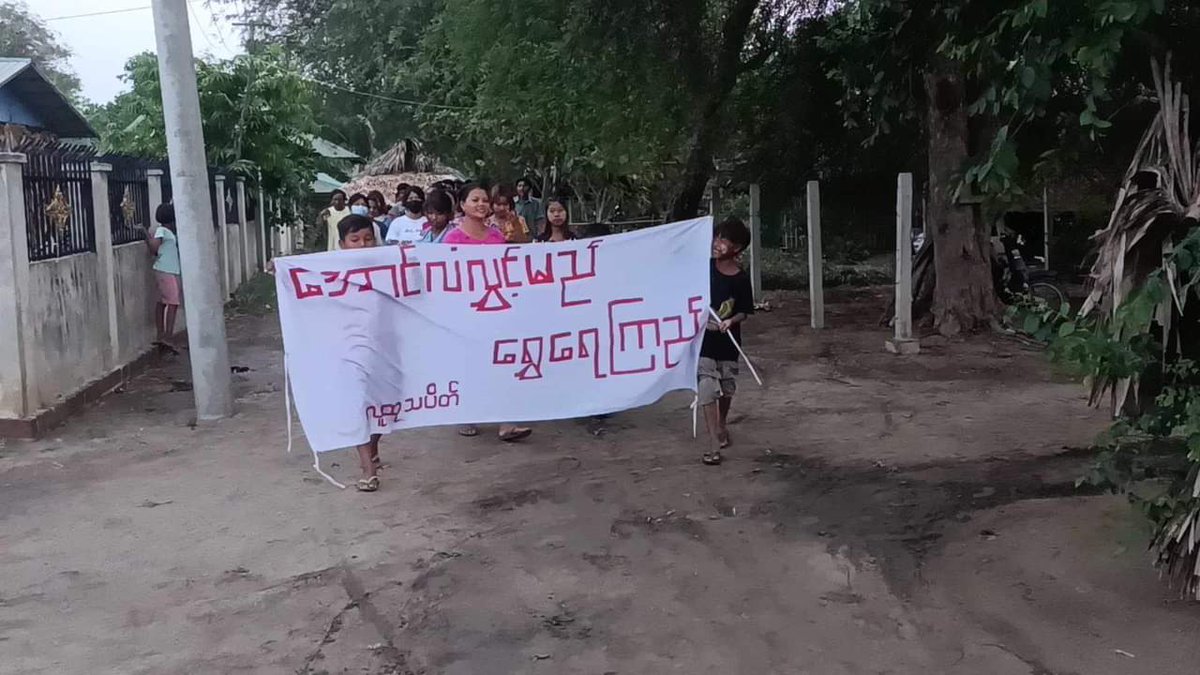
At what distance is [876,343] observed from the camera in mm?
11523

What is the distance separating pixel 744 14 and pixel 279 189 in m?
13.1

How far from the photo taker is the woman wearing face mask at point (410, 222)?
934 cm

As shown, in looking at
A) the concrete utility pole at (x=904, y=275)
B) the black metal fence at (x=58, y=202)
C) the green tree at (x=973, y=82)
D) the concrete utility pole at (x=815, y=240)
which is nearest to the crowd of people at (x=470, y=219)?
the black metal fence at (x=58, y=202)

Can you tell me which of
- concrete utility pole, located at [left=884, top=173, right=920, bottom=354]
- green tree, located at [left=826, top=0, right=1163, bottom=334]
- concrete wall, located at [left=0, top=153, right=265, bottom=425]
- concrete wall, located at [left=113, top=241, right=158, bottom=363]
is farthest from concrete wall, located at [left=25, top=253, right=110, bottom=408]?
concrete utility pole, located at [left=884, top=173, right=920, bottom=354]

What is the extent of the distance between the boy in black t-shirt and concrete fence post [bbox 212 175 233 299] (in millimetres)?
11434

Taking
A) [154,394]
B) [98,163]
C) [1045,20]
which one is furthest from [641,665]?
[98,163]

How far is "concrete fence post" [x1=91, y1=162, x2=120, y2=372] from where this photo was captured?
31.0 feet

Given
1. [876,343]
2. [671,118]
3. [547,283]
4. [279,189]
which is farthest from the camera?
[279,189]

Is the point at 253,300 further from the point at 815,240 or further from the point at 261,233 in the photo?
the point at 815,240

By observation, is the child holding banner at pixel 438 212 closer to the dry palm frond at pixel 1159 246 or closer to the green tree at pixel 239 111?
the dry palm frond at pixel 1159 246

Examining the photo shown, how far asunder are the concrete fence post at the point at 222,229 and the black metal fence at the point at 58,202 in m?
7.18

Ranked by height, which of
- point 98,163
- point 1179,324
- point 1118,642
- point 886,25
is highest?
point 886,25

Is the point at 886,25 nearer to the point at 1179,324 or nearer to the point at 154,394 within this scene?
the point at 1179,324

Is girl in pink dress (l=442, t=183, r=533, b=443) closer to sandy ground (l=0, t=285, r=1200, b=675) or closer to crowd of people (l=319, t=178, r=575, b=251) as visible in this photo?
crowd of people (l=319, t=178, r=575, b=251)
